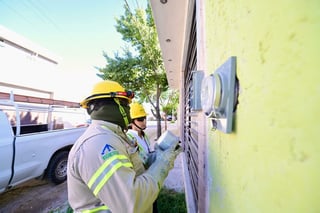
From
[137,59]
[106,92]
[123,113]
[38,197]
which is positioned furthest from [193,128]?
[137,59]

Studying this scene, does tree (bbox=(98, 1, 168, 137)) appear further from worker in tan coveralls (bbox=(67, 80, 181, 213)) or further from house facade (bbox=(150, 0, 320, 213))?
house facade (bbox=(150, 0, 320, 213))

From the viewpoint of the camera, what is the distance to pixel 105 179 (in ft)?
3.05

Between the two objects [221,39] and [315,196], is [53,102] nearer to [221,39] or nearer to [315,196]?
[221,39]

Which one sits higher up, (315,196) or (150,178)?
(315,196)

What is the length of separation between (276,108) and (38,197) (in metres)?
4.98

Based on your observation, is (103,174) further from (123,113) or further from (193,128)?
(193,128)

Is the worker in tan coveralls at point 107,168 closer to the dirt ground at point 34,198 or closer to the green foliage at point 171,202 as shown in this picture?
the green foliage at point 171,202

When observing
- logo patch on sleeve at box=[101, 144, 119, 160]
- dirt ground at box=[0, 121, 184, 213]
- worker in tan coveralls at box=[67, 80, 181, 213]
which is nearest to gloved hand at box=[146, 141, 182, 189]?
worker in tan coveralls at box=[67, 80, 181, 213]

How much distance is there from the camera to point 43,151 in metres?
3.85

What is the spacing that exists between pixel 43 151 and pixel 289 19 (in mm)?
4719

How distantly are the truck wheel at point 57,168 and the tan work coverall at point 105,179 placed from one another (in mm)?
3666

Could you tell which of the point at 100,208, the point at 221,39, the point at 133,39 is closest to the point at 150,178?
the point at 100,208

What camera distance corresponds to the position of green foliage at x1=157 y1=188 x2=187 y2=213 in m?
3.00

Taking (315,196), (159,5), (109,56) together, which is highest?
(109,56)
